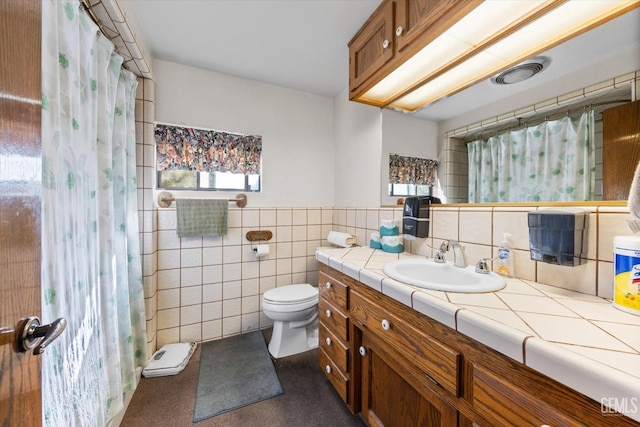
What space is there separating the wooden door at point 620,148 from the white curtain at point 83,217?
1.77m

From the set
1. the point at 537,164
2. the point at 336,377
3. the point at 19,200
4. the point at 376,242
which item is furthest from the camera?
the point at 376,242

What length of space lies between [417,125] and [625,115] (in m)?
0.85

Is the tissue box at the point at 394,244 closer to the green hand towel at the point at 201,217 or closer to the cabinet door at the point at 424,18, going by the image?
the cabinet door at the point at 424,18

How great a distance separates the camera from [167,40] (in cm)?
158

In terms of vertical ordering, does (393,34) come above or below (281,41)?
below

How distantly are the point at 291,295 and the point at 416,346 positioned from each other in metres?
1.16

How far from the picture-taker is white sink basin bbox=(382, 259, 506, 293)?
0.81 m

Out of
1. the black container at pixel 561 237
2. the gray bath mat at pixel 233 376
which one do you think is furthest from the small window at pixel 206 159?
the black container at pixel 561 237

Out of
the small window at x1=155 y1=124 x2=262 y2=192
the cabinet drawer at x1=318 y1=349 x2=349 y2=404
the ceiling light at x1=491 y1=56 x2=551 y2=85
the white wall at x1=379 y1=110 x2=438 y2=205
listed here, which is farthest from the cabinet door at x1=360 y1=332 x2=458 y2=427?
the small window at x1=155 y1=124 x2=262 y2=192

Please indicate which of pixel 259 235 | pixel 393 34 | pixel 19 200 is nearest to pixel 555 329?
pixel 19 200

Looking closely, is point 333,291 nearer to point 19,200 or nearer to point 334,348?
point 334,348

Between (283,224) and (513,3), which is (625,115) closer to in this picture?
(513,3)

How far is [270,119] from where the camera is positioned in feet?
6.92

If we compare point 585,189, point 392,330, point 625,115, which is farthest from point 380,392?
point 625,115
